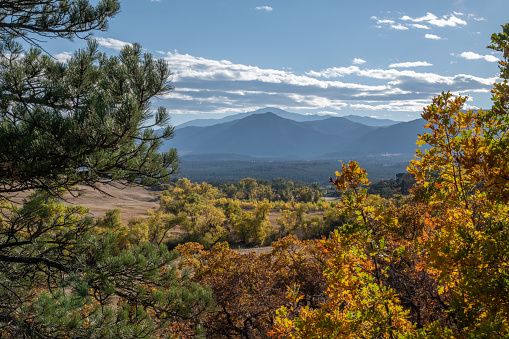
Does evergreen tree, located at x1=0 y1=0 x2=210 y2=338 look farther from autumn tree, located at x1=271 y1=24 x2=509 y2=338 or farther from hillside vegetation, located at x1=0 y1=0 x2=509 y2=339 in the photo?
autumn tree, located at x1=271 y1=24 x2=509 y2=338

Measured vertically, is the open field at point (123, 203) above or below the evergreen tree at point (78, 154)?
below

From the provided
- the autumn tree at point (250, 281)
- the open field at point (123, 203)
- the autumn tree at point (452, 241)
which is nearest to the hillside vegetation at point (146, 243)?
the autumn tree at point (452, 241)

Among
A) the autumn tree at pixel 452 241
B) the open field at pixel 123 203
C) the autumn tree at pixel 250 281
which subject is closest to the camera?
the autumn tree at pixel 452 241

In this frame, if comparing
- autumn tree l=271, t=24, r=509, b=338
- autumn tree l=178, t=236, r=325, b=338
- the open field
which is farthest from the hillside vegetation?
the open field

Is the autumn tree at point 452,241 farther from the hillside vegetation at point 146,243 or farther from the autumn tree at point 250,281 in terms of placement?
the autumn tree at point 250,281

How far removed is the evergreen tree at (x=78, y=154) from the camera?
432cm

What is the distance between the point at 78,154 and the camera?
4.53 metres

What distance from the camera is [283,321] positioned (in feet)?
13.5

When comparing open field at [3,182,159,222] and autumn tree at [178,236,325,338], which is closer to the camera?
autumn tree at [178,236,325,338]

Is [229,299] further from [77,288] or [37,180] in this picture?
[37,180]

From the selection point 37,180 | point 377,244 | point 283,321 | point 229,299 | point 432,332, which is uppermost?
point 37,180

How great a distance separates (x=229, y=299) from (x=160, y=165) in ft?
19.2

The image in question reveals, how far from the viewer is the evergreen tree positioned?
14.2 feet

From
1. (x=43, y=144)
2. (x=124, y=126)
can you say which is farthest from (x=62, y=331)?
(x=124, y=126)
